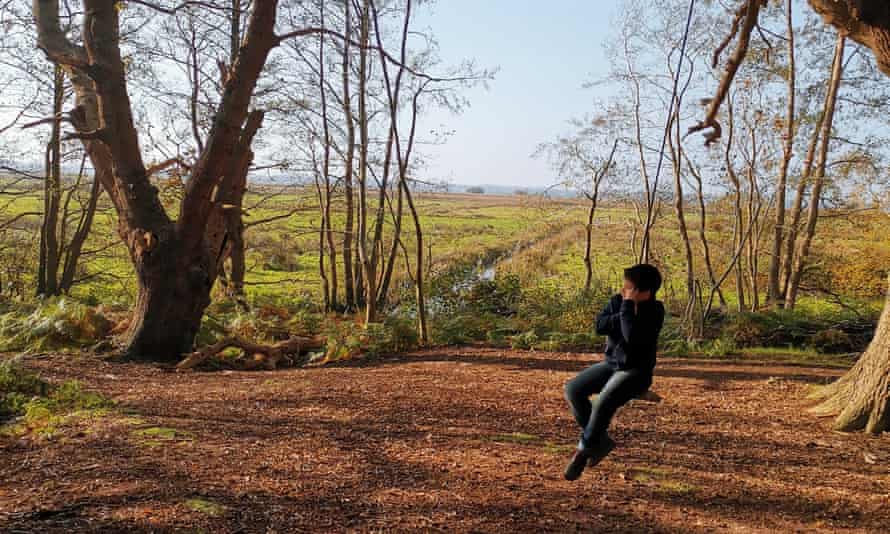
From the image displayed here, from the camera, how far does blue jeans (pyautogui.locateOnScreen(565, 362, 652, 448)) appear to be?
143 inches

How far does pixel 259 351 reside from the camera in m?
8.77

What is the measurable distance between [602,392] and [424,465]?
54.9 inches

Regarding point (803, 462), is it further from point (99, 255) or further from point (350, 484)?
point (99, 255)

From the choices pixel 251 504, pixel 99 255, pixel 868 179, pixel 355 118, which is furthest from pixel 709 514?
pixel 99 255

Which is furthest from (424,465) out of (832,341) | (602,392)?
(832,341)

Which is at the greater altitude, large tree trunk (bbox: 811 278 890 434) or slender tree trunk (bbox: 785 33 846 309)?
slender tree trunk (bbox: 785 33 846 309)

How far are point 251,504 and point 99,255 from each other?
51.2ft

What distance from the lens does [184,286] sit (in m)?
8.09

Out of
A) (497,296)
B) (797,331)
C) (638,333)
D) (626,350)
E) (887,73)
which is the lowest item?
(497,296)

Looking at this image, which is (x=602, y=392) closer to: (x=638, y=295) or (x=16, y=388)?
(x=638, y=295)

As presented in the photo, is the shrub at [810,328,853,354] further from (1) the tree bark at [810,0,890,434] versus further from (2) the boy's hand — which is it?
(2) the boy's hand

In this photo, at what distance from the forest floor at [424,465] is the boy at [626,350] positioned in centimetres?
40

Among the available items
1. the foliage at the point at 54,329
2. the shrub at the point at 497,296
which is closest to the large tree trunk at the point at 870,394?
the shrub at the point at 497,296

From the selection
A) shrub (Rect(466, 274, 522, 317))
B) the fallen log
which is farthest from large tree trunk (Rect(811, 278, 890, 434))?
shrub (Rect(466, 274, 522, 317))
